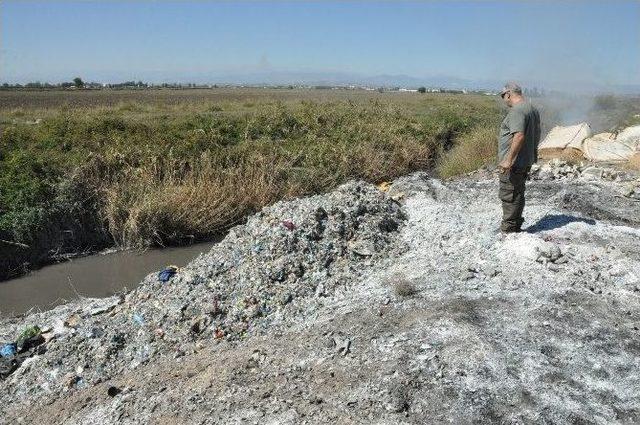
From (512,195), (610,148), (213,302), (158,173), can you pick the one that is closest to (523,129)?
(512,195)

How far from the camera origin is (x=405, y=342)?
4.76 metres

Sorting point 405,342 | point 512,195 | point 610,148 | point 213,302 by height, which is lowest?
point 213,302

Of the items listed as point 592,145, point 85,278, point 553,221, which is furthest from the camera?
point 592,145

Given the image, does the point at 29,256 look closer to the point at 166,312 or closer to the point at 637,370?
the point at 166,312

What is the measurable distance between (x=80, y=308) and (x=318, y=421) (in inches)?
169

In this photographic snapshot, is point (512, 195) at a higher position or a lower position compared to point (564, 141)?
higher

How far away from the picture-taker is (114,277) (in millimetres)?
9312

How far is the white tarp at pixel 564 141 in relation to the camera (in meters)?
12.2

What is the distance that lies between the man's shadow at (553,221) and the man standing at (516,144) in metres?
0.66

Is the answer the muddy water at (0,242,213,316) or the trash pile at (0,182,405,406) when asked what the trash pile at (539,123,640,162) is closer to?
the trash pile at (0,182,405,406)

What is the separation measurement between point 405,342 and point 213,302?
229 cm

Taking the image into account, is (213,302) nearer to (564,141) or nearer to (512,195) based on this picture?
(512,195)

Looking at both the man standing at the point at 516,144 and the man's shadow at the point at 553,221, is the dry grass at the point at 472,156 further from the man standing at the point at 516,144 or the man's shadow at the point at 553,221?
the man standing at the point at 516,144

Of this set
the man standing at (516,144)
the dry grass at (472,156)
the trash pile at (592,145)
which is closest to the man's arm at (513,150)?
the man standing at (516,144)
